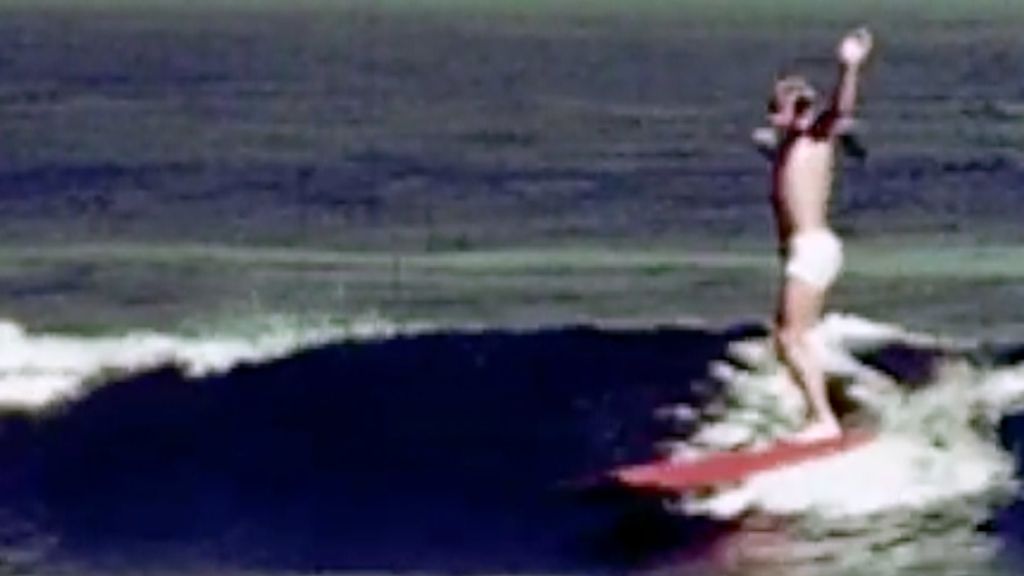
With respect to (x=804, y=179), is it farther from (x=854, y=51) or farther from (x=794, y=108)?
(x=854, y=51)

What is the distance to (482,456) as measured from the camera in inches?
452

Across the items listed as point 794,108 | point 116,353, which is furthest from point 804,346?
point 116,353

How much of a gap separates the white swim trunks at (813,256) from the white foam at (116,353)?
2777mm

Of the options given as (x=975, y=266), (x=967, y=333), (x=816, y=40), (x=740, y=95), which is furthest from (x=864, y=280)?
(x=816, y=40)

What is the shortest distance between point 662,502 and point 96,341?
4.07 meters

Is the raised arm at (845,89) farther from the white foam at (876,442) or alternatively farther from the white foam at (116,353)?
the white foam at (116,353)

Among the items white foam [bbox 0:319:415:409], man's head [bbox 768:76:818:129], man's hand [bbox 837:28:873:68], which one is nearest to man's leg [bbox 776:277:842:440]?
man's head [bbox 768:76:818:129]

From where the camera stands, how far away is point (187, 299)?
15711 millimetres

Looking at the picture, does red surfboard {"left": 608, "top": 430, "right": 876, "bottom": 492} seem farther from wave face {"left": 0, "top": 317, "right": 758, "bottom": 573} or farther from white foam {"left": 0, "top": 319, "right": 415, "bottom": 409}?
white foam {"left": 0, "top": 319, "right": 415, "bottom": 409}

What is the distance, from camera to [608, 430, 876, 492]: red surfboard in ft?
34.3

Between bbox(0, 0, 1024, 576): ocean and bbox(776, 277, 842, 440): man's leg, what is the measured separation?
0.15 metres

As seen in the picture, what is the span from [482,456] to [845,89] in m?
1.99

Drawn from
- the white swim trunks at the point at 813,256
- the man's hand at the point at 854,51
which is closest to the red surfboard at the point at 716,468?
the white swim trunks at the point at 813,256

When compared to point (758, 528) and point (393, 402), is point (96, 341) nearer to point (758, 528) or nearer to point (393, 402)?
Answer: point (393, 402)
